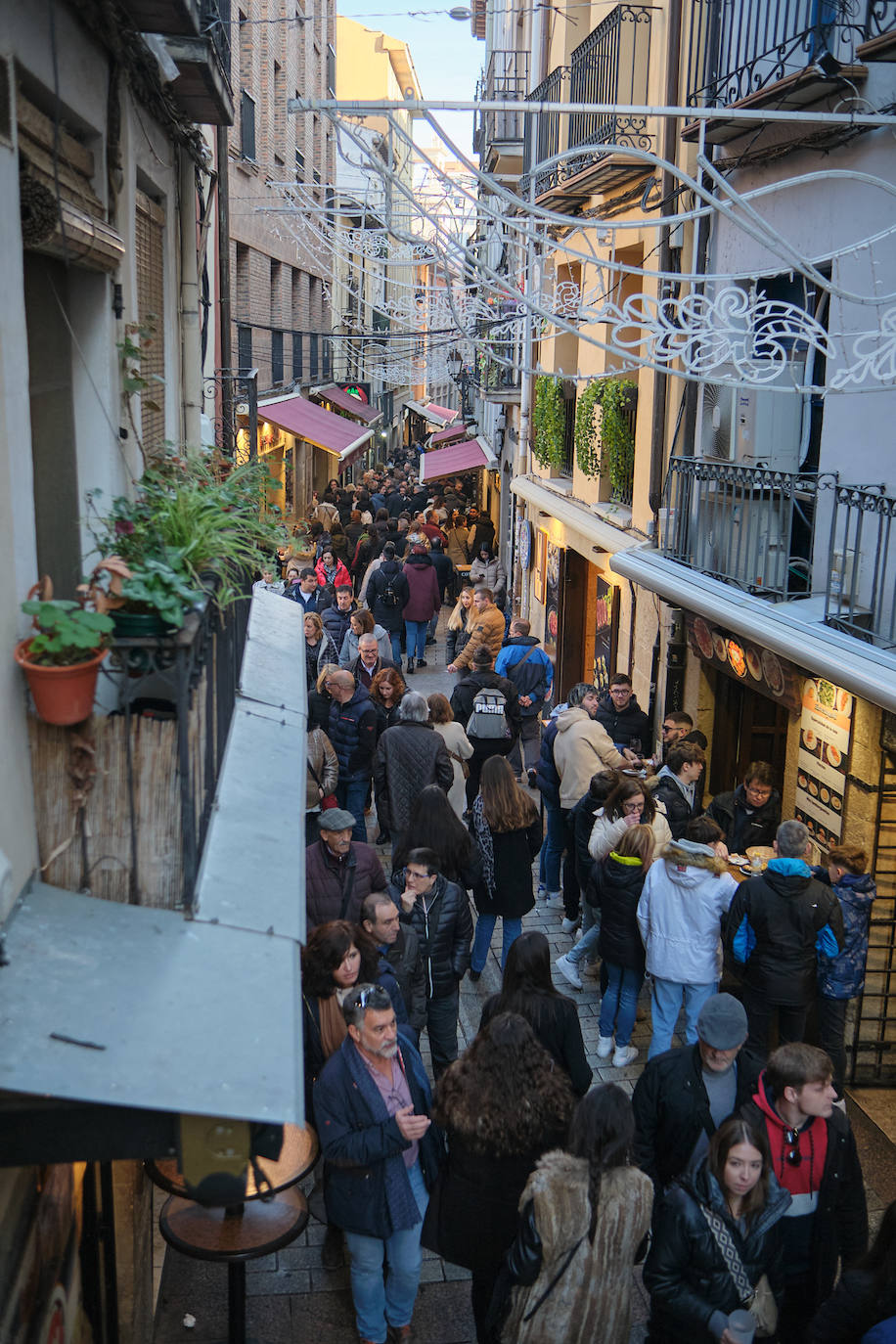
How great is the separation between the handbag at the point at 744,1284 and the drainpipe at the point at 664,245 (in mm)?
8011

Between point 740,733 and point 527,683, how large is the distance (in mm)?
2107

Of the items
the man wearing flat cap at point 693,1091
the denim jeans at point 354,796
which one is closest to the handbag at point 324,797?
the denim jeans at point 354,796

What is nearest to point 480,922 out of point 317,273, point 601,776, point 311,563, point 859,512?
point 601,776

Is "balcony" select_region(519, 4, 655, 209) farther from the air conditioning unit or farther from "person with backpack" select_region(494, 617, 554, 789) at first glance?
"person with backpack" select_region(494, 617, 554, 789)

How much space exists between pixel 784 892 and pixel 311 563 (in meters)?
8.87

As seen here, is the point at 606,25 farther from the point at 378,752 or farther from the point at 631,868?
the point at 631,868

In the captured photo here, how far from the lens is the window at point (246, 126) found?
19.3m

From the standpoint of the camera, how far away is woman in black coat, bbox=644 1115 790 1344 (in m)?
4.13

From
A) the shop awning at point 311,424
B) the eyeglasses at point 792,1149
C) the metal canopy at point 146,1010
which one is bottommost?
the eyeglasses at point 792,1149

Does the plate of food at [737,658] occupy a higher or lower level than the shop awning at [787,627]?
lower

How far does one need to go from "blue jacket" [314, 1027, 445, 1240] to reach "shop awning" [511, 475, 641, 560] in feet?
26.6

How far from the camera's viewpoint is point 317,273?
2930cm

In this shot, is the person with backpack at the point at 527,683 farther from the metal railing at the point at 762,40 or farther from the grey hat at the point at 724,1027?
the grey hat at the point at 724,1027

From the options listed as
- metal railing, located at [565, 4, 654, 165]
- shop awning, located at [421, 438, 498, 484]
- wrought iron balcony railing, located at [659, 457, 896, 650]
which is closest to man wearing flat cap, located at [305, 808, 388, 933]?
wrought iron balcony railing, located at [659, 457, 896, 650]
